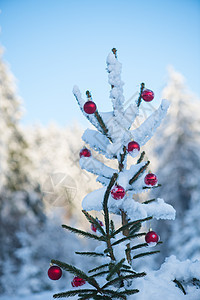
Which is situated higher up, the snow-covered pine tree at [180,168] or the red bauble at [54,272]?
the snow-covered pine tree at [180,168]

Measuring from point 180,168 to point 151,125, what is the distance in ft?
29.7

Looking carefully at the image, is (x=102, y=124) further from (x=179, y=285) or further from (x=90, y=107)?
(x=179, y=285)

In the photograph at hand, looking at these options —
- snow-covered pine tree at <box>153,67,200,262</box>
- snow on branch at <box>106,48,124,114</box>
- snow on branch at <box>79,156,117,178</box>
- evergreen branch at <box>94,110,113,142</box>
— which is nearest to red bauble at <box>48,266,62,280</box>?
snow on branch at <box>79,156,117,178</box>

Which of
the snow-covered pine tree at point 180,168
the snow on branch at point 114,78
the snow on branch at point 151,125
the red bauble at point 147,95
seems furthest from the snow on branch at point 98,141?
the snow-covered pine tree at point 180,168

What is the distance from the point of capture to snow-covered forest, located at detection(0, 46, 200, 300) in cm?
964

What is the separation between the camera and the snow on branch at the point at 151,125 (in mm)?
2230

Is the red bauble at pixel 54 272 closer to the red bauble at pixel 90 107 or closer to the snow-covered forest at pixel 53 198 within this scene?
the red bauble at pixel 90 107

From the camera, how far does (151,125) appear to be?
224 centimetres

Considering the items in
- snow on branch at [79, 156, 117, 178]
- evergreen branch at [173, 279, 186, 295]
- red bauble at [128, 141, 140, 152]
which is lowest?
evergreen branch at [173, 279, 186, 295]

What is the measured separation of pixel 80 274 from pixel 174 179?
9.92 meters

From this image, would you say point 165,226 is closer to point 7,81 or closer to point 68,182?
point 68,182

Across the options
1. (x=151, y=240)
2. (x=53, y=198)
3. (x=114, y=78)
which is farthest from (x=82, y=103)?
(x=53, y=198)

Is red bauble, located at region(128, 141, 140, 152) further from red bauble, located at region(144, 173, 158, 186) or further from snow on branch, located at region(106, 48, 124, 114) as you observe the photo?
snow on branch, located at region(106, 48, 124, 114)

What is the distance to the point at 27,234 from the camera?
11172 millimetres
